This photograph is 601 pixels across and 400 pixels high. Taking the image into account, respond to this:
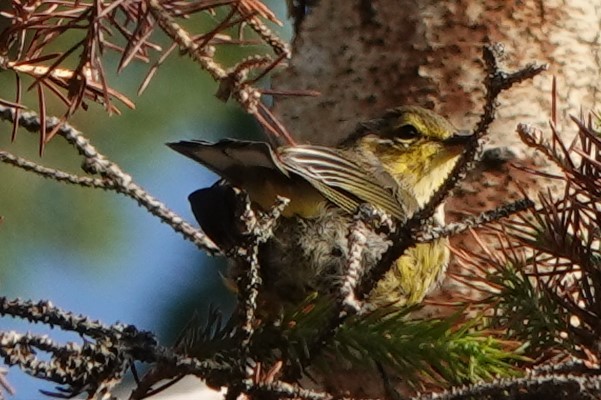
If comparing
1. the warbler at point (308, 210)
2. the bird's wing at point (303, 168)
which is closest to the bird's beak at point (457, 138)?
the warbler at point (308, 210)

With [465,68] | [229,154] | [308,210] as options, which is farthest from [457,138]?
[229,154]

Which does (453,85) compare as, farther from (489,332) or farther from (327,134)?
(489,332)

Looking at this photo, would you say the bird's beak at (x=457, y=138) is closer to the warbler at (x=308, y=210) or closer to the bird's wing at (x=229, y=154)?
the warbler at (x=308, y=210)

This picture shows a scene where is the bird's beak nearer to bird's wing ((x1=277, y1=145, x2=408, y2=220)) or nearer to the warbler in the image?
the warbler

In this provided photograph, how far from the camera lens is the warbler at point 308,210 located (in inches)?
83.7

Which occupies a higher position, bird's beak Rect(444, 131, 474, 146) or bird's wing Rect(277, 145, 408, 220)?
bird's beak Rect(444, 131, 474, 146)

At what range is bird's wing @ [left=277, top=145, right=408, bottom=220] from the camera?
2.35m

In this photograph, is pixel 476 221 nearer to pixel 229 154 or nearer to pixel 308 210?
pixel 229 154

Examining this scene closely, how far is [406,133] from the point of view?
3084mm

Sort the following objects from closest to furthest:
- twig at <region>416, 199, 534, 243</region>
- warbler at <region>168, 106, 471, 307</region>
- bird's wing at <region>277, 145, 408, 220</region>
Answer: twig at <region>416, 199, 534, 243</region>, warbler at <region>168, 106, 471, 307</region>, bird's wing at <region>277, 145, 408, 220</region>

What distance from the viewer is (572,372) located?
1424 mm

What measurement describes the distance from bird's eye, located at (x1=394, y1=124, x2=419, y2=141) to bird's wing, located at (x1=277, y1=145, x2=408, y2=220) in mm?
250

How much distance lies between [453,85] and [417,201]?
363 mm

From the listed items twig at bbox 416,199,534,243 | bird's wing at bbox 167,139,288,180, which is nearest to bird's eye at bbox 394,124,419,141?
bird's wing at bbox 167,139,288,180
